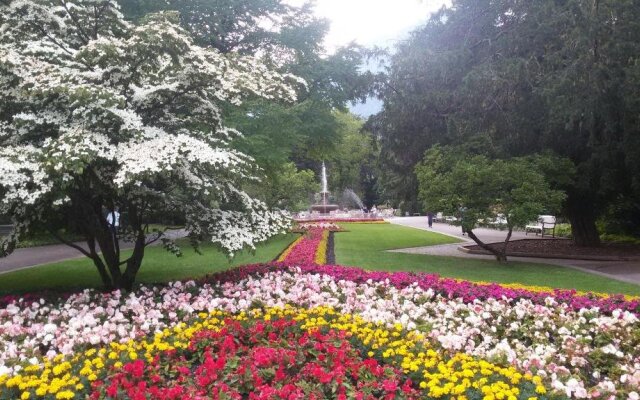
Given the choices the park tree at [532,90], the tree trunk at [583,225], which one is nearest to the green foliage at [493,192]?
the park tree at [532,90]

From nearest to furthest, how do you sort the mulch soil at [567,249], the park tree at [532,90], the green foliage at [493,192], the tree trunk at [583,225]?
the park tree at [532,90]
the green foliage at [493,192]
the mulch soil at [567,249]
the tree trunk at [583,225]

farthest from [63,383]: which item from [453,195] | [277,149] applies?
[277,149]

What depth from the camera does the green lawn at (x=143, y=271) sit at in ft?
31.3

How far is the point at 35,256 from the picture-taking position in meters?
14.5

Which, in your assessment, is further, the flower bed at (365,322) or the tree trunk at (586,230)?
the tree trunk at (586,230)

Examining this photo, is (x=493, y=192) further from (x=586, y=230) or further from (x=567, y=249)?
(x=586, y=230)

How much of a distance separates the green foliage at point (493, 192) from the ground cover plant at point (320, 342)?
518 centimetres

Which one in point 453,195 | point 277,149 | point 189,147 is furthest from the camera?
point 277,149

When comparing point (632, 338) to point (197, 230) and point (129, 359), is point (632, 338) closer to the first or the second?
point (129, 359)

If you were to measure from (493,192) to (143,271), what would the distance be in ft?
25.0

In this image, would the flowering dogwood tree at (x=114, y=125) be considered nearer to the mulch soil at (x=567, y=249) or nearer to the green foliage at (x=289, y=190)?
the mulch soil at (x=567, y=249)

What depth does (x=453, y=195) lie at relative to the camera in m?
11.8

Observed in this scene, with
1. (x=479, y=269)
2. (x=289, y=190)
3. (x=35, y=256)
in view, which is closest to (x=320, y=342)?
(x=479, y=269)

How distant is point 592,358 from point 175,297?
4.12 metres
